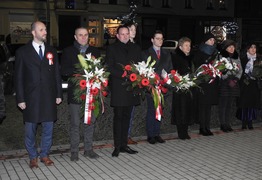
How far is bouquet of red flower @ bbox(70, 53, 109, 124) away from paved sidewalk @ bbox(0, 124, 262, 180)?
2.73 ft

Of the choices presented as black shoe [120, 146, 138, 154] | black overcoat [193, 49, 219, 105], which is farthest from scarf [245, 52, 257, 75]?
black shoe [120, 146, 138, 154]

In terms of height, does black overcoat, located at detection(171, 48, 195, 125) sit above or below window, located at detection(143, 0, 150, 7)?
below

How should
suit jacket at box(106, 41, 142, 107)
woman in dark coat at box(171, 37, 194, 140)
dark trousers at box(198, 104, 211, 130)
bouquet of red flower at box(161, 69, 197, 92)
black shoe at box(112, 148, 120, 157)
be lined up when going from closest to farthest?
suit jacket at box(106, 41, 142, 107), black shoe at box(112, 148, 120, 157), bouquet of red flower at box(161, 69, 197, 92), woman in dark coat at box(171, 37, 194, 140), dark trousers at box(198, 104, 211, 130)

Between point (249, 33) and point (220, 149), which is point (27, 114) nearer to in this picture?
point (220, 149)

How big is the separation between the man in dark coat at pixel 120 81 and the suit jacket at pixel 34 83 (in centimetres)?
105

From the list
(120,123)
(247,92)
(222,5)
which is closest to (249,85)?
(247,92)

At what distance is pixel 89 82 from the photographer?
598 cm

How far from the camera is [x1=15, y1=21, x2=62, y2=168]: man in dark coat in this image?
5707mm

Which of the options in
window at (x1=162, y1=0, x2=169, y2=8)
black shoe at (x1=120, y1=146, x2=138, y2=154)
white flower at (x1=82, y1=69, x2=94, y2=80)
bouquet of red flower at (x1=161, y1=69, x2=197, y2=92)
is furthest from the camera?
window at (x1=162, y1=0, x2=169, y2=8)

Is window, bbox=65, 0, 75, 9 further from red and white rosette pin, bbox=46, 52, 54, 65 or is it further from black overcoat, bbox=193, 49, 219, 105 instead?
red and white rosette pin, bbox=46, 52, 54, 65

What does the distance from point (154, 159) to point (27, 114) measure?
7.42 ft

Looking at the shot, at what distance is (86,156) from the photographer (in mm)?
6547

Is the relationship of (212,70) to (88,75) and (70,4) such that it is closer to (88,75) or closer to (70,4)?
(88,75)

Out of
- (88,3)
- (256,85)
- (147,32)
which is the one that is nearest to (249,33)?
(147,32)
